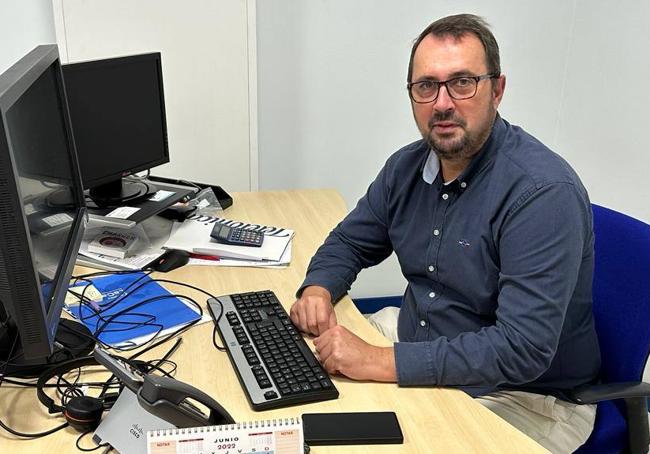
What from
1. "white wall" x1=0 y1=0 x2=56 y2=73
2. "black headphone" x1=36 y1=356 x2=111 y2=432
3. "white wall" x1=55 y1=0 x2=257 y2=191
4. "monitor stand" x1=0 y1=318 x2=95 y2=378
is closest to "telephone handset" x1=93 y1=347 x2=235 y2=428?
"black headphone" x1=36 y1=356 x2=111 y2=432

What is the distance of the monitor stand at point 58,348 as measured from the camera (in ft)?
3.91

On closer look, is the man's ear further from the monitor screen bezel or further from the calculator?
the monitor screen bezel

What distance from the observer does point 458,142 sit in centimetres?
141

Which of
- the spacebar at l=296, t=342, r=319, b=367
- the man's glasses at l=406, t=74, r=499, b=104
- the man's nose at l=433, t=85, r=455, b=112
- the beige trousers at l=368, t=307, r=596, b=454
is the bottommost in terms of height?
the beige trousers at l=368, t=307, r=596, b=454

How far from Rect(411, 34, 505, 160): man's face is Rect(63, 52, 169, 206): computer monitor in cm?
82

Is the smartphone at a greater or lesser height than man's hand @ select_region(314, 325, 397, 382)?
lesser

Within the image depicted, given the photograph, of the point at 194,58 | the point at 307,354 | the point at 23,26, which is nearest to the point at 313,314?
the point at 307,354

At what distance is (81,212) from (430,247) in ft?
2.56

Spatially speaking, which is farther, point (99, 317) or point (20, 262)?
point (99, 317)

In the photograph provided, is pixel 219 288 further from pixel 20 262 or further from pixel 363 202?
pixel 20 262

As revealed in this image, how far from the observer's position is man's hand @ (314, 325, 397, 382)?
1.22 metres

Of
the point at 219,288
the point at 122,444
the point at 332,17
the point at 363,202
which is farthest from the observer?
the point at 332,17

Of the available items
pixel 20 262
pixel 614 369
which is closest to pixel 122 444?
pixel 20 262

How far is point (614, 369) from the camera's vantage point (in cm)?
147
